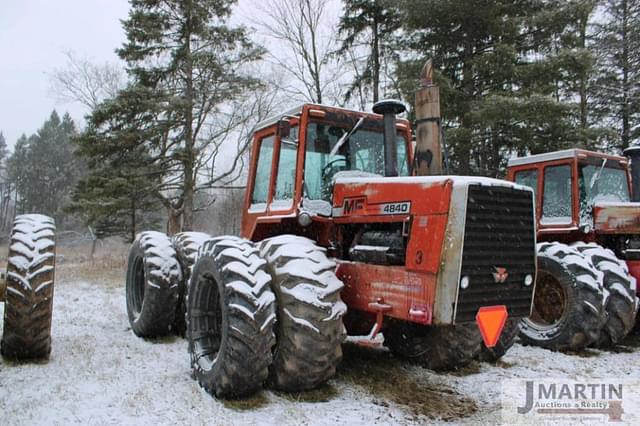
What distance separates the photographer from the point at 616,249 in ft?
24.2

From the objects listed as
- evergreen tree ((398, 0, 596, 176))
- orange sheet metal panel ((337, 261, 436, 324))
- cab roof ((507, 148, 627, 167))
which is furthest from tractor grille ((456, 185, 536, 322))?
evergreen tree ((398, 0, 596, 176))

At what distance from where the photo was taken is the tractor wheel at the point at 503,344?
5141mm

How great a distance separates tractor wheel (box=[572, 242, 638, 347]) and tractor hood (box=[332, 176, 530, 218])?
2980 millimetres

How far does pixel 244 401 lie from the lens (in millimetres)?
4082

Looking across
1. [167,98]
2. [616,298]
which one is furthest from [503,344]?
[167,98]

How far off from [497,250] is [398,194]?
0.89m

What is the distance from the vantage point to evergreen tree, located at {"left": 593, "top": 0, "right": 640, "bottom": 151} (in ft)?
57.8

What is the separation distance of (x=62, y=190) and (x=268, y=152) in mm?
50517

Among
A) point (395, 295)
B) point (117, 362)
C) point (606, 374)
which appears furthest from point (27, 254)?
point (606, 374)

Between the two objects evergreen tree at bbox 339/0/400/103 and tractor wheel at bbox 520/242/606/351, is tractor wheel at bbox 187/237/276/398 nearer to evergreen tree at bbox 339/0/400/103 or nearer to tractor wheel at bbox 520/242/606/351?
tractor wheel at bbox 520/242/606/351

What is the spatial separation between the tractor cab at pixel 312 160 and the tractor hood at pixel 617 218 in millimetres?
3198

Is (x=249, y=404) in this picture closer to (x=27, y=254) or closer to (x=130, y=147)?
(x=27, y=254)
